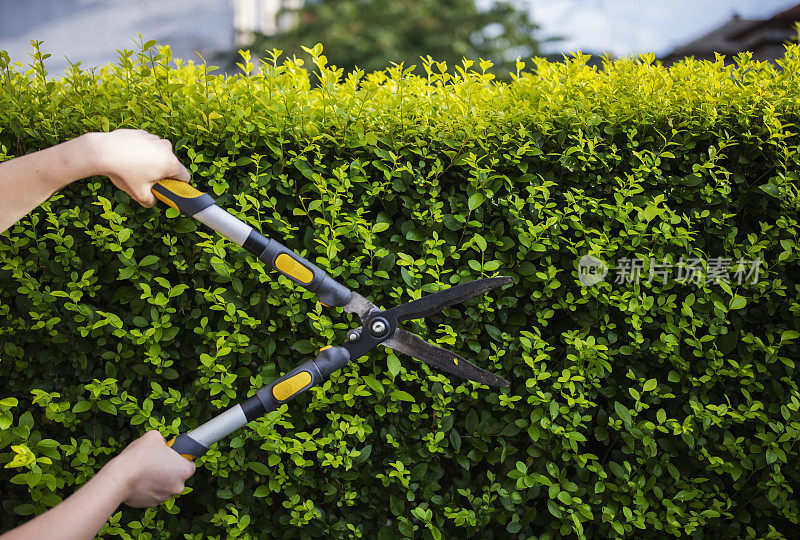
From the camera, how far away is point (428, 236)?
2.28 metres

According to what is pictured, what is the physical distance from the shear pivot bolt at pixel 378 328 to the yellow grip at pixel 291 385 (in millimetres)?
253

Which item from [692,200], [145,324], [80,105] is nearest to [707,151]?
[692,200]

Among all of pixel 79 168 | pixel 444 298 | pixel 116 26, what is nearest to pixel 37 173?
pixel 79 168

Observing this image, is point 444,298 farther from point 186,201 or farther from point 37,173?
point 37,173

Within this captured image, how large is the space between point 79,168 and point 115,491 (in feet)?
2.87

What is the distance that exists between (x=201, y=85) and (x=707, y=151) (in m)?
2.09

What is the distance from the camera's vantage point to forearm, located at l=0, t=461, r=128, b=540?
1.37 m

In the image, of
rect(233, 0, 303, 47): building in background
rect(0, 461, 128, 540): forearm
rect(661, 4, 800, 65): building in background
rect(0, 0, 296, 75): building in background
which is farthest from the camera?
rect(233, 0, 303, 47): building in background

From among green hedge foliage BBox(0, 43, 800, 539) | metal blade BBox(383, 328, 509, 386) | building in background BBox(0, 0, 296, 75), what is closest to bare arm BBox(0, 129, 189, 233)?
green hedge foliage BBox(0, 43, 800, 539)

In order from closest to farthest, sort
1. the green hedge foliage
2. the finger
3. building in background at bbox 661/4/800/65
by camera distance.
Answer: the finger, the green hedge foliage, building in background at bbox 661/4/800/65

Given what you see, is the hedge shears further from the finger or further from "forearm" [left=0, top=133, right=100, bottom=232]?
"forearm" [left=0, top=133, right=100, bottom=232]

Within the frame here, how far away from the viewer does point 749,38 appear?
323 inches

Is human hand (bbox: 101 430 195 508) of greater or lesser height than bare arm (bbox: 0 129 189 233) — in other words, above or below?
below

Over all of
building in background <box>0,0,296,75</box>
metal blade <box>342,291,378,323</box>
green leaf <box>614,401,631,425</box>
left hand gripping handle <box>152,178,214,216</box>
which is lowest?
green leaf <box>614,401,631,425</box>
